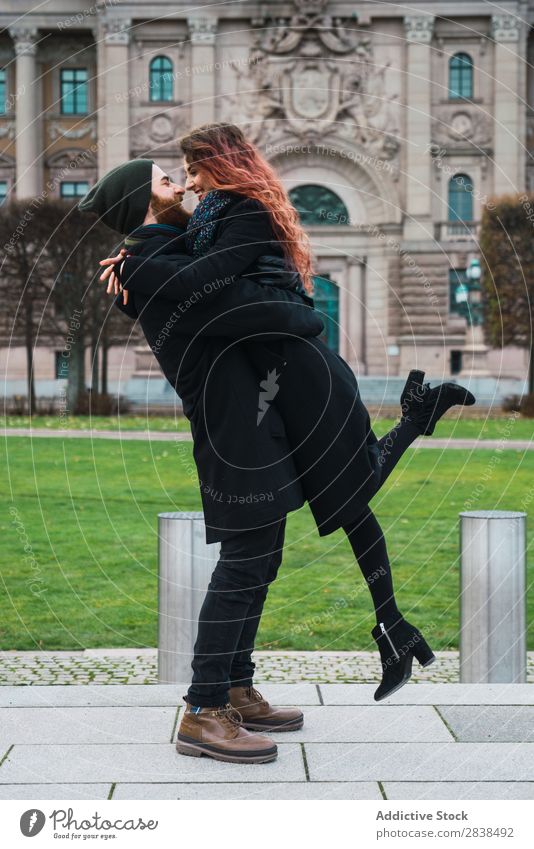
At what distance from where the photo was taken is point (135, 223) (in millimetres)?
5062

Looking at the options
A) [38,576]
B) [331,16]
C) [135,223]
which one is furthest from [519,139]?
[135,223]

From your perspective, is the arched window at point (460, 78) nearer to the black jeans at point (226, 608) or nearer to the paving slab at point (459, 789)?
the black jeans at point (226, 608)

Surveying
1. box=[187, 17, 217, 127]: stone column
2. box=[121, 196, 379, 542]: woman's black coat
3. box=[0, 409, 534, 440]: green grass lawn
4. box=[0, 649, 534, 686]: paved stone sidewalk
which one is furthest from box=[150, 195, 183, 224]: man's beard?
box=[187, 17, 217, 127]: stone column

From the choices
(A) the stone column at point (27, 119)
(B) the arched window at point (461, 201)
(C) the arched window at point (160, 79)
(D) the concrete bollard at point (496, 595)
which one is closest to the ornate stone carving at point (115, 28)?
(C) the arched window at point (160, 79)

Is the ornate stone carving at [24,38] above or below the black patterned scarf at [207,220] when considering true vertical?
above

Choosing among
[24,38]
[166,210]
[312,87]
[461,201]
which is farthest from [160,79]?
[166,210]

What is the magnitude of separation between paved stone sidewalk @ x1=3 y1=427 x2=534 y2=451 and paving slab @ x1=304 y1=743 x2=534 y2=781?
15.3m

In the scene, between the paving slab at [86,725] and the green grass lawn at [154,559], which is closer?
the paving slab at [86,725]

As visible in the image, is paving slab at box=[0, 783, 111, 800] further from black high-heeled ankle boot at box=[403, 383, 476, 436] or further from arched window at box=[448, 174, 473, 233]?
arched window at box=[448, 174, 473, 233]

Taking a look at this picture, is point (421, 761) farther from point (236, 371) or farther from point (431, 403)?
point (236, 371)

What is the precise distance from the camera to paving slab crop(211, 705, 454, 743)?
203 inches

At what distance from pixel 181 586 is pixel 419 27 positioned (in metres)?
46.2

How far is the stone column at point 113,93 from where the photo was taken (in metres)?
48.8

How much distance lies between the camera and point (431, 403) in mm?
5422
